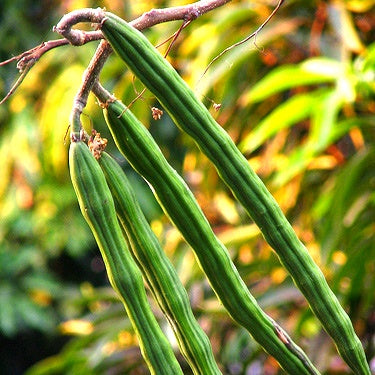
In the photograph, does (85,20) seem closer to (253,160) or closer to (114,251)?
(114,251)

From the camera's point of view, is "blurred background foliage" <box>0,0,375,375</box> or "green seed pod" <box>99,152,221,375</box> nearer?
"green seed pod" <box>99,152,221,375</box>

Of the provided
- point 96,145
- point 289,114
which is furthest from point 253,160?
point 96,145

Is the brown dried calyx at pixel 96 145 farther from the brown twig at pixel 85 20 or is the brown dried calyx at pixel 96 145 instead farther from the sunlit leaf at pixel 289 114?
the sunlit leaf at pixel 289 114

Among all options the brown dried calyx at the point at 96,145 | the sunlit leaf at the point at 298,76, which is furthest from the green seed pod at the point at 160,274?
the sunlit leaf at the point at 298,76

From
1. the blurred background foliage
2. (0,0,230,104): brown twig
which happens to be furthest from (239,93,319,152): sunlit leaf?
(0,0,230,104): brown twig

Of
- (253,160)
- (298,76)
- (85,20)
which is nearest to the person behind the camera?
(85,20)

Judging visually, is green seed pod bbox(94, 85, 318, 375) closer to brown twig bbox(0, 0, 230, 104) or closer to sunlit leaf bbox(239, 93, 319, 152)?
brown twig bbox(0, 0, 230, 104)
